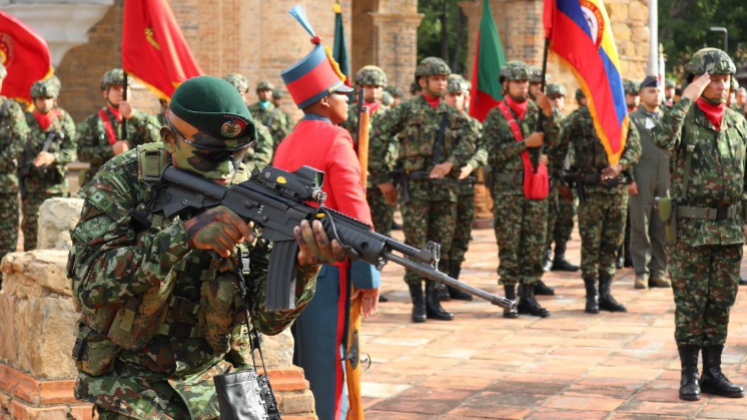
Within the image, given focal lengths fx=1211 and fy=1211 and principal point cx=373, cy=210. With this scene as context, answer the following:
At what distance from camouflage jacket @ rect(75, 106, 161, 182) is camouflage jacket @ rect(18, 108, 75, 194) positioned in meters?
0.42

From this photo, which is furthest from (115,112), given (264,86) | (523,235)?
(264,86)

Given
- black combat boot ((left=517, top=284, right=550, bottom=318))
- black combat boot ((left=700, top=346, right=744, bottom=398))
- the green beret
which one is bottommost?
black combat boot ((left=517, top=284, right=550, bottom=318))

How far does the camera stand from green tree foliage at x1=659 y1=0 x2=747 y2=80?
3794cm

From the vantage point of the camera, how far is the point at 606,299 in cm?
1042

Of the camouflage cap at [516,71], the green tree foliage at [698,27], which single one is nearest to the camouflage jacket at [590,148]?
the camouflage cap at [516,71]

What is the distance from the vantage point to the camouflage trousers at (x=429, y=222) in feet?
33.1

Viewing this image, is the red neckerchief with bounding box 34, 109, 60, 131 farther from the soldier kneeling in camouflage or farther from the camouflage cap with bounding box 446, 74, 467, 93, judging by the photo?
the soldier kneeling in camouflage

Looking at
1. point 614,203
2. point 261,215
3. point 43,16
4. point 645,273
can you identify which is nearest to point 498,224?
point 614,203

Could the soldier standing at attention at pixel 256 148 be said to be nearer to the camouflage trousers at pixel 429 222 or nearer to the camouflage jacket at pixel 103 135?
the camouflage jacket at pixel 103 135

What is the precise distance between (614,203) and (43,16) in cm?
629

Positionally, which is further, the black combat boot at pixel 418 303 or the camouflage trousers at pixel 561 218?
the camouflage trousers at pixel 561 218

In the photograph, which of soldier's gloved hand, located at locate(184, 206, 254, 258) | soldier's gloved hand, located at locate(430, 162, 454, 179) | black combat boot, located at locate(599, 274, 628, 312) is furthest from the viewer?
black combat boot, located at locate(599, 274, 628, 312)

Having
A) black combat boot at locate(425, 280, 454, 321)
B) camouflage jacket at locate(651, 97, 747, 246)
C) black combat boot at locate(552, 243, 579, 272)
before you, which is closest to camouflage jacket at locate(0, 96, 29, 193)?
black combat boot at locate(425, 280, 454, 321)

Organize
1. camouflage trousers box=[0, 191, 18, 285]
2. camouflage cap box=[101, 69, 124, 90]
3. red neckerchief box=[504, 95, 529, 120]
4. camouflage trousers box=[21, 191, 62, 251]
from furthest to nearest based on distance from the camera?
camouflage trousers box=[21, 191, 62, 251] < camouflage trousers box=[0, 191, 18, 285] < camouflage cap box=[101, 69, 124, 90] < red neckerchief box=[504, 95, 529, 120]
